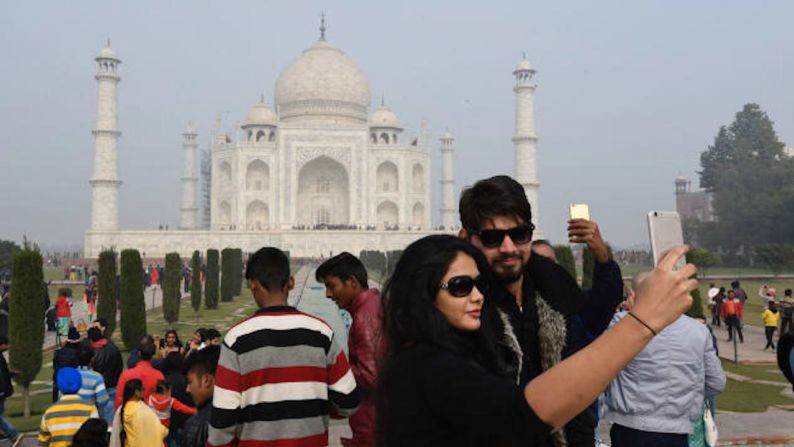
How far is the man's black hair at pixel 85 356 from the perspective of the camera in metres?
5.41

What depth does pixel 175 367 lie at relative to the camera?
4.93m

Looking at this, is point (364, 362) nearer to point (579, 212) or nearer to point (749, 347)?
point (579, 212)

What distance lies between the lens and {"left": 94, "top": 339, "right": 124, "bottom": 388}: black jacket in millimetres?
5891

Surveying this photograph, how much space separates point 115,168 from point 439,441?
4011cm

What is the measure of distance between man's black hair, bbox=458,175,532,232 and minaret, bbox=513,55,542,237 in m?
39.3

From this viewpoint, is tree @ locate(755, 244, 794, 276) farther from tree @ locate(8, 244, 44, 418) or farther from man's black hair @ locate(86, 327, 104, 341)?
man's black hair @ locate(86, 327, 104, 341)

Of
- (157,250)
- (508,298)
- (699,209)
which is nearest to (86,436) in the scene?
(508,298)

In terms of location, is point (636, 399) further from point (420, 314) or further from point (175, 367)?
point (175, 367)

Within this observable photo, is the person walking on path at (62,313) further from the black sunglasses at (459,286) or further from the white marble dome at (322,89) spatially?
the white marble dome at (322,89)

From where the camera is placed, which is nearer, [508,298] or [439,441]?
[439,441]

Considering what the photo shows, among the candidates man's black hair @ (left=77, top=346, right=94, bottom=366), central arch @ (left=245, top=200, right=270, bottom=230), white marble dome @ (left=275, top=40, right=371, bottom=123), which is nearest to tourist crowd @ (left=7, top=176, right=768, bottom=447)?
man's black hair @ (left=77, top=346, right=94, bottom=366)

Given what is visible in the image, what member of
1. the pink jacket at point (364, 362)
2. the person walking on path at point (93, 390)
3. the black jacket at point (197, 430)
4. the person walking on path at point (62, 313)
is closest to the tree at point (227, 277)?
the person walking on path at point (62, 313)

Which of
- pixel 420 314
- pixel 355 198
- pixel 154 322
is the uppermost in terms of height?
pixel 355 198

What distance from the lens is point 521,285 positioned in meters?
Result: 2.17
